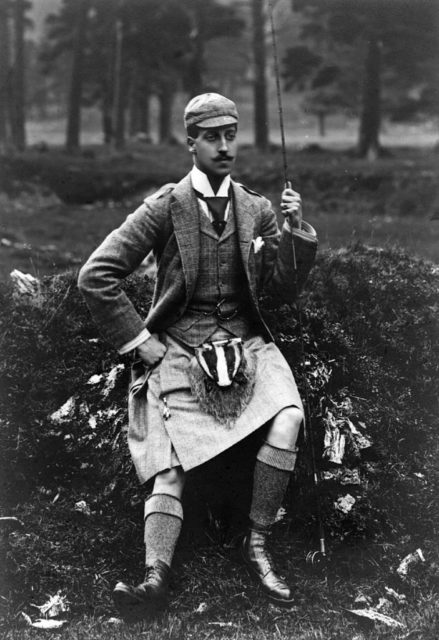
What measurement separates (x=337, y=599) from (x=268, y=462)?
0.77 metres

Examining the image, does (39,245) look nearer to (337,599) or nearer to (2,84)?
(337,599)

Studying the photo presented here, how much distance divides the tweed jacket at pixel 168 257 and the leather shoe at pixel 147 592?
1.08 m

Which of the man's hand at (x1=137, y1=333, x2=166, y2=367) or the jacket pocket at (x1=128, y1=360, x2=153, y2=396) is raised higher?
the man's hand at (x1=137, y1=333, x2=166, y2=367)

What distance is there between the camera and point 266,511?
3.50m

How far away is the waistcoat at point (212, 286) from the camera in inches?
146

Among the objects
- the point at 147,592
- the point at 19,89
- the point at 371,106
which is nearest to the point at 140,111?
the point at 19,89

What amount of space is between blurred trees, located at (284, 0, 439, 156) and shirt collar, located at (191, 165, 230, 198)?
1119 cm

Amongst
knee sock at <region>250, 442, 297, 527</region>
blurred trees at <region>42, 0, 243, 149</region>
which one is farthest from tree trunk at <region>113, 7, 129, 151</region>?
knee sock at <region>250, 442, 297, 527</region>

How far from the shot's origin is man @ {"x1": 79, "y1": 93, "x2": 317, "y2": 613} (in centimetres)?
343

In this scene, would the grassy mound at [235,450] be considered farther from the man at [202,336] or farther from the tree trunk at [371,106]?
the tree trunk at [371,106]

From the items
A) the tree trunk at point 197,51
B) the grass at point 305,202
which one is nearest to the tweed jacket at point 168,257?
the grass at point 305,202

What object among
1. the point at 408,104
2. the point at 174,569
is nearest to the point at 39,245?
the point at 174,569

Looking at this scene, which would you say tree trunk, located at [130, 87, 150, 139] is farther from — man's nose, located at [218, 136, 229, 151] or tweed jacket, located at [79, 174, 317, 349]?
man's nose, located at [218, 136, 229, 151]

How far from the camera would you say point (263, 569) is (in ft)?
11.3
